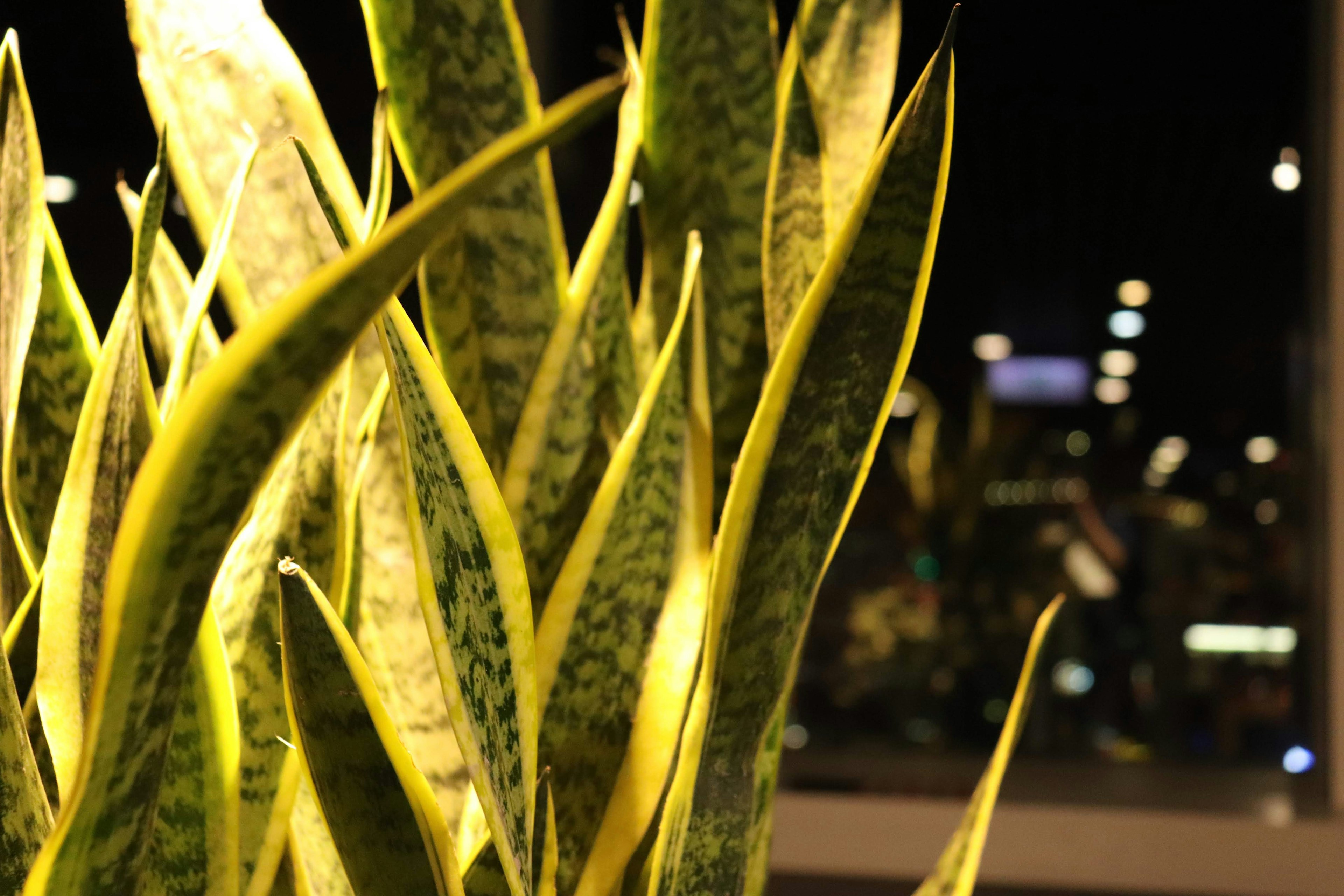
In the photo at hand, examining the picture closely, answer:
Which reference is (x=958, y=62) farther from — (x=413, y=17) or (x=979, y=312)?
(x=413, y=17)

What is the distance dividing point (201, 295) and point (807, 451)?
0.18m

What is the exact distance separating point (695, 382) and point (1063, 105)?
83.1 inches

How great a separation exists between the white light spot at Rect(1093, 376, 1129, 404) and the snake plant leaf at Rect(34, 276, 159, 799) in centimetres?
216

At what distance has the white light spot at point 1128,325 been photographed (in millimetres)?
2205

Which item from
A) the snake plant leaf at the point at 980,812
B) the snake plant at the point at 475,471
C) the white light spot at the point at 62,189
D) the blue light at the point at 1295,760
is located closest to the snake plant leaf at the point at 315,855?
the snake plant at the point at 475,471

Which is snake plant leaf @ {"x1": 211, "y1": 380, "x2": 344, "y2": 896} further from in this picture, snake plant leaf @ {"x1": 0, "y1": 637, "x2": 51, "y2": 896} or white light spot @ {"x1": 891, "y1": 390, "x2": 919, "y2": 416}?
white light spot @ {"x1": 891, "y1": 390, "x2": 919, "y2": 416}

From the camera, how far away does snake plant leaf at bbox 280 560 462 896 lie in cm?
26

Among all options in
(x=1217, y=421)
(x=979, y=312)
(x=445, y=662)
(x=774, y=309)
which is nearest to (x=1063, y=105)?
(x=979, y=312)

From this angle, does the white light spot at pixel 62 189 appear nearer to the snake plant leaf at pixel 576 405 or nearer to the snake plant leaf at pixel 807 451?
the snake plant leaf at pixel 576 405

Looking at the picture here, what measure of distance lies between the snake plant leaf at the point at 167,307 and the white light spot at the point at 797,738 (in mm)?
1971

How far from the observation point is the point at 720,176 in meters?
0.43

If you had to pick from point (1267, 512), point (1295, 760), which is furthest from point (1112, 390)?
point (1295, 760)

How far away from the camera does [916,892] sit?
1.34ft

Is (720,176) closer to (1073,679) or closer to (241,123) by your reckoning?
(241,123)
